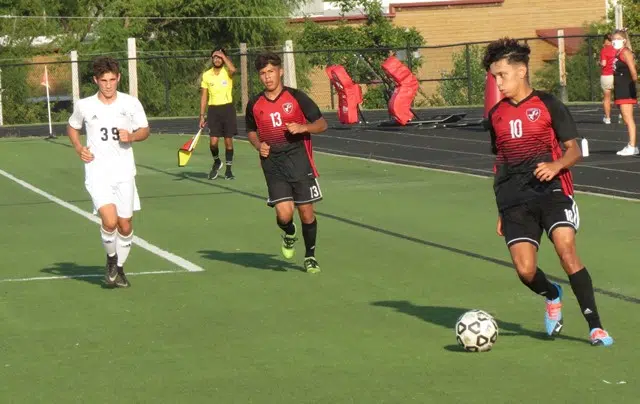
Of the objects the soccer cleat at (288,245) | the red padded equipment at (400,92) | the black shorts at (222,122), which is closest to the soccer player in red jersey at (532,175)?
the soccer cleat at (288,245)

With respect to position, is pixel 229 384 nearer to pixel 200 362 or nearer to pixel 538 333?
pixel 200 362

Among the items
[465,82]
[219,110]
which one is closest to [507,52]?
[219,110]

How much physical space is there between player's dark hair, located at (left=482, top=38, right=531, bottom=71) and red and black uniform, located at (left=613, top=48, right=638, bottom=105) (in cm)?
1538

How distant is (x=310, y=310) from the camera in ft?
35.1

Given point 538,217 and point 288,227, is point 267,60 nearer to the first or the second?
point 288,227

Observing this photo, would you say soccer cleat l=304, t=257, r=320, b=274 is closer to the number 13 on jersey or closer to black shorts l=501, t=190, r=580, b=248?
the number 13 on jersey

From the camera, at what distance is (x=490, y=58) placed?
8789mm

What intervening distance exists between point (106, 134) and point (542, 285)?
14.7ft

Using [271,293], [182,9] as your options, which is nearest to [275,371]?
[271,293]

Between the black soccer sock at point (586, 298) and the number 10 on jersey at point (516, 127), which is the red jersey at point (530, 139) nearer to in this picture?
the number 10 on jersey at point (516, 127)

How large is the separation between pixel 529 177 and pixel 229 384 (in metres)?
2.31

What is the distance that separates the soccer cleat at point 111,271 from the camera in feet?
39.9

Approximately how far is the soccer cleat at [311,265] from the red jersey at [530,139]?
12.9 ft

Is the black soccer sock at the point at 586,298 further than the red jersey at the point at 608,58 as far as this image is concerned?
No
